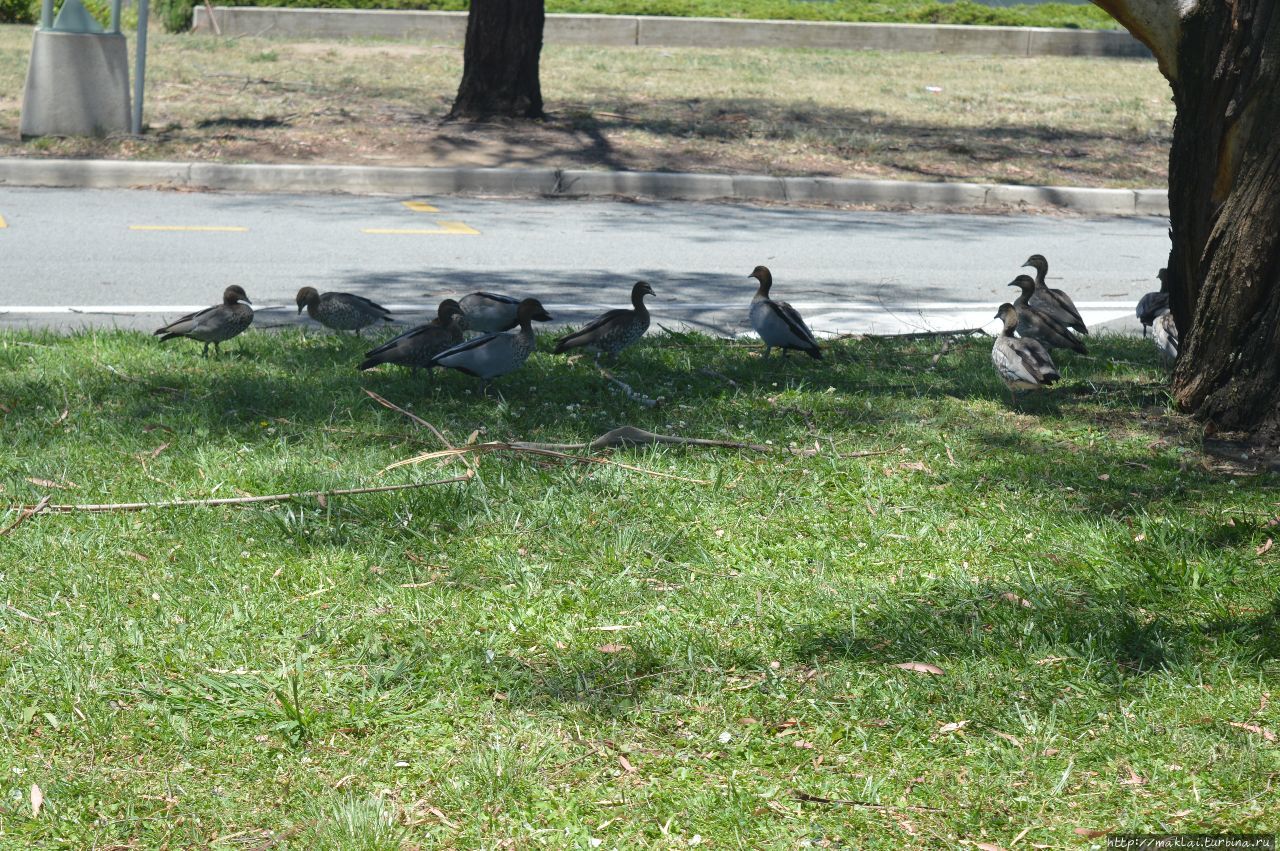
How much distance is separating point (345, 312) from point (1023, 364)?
3847 millimetres

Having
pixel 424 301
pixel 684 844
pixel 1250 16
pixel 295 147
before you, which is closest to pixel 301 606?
pixel 684 844

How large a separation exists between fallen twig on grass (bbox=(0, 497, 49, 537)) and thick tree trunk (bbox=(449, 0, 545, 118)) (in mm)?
11691

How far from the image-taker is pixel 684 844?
313cm

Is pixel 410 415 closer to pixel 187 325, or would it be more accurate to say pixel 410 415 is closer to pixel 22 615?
pixel 187 325

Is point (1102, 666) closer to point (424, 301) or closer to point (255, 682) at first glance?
point (255, 682)

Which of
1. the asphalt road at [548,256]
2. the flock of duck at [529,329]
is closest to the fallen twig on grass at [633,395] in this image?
the flock of duck at [529,329]

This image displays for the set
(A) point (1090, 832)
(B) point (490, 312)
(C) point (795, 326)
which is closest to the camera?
(A) point (1090, 832)

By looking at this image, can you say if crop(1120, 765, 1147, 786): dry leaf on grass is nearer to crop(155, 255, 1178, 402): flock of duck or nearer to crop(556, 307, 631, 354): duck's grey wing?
crop(155, 255, 1178, 402): flock of duck

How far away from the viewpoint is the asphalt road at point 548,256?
902cm

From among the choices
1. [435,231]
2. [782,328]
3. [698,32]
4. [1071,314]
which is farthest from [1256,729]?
[698,32]

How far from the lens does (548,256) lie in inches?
424

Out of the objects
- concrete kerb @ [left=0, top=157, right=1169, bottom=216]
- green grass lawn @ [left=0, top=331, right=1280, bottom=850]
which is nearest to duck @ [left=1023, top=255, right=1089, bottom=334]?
green grass lawn @ [left=0, top=331, right=1280, bottom=850]

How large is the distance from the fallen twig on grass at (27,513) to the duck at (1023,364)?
170 inches

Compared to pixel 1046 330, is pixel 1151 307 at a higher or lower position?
higher
